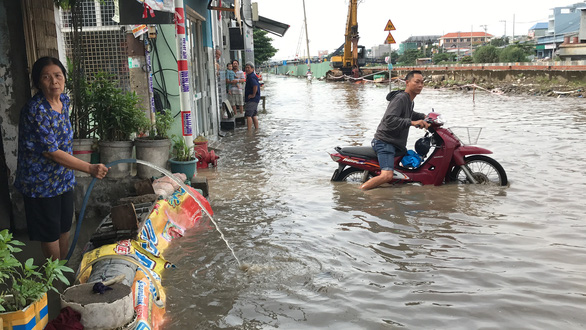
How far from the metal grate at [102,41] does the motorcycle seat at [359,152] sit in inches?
133

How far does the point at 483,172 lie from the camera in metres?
7.73

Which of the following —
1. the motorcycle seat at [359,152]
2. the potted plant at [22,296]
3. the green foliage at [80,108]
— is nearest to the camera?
the potted plant at [22,296]

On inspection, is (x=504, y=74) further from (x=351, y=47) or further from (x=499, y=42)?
(x=499, y=42)

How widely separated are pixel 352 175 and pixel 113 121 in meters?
3.74

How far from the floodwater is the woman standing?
3.62 ft

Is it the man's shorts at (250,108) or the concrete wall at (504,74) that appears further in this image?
the concrete wall at (504,74)

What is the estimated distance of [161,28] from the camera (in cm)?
→ 898

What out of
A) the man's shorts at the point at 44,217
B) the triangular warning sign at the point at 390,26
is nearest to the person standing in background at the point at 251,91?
the triangular warning sign at the point at 390,26

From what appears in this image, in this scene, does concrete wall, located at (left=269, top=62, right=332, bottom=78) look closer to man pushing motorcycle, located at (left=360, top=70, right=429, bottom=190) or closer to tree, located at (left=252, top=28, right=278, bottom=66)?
tree, located at (left=252, top=28, right=278, bottom=66)

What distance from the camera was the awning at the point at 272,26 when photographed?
70.0 feet

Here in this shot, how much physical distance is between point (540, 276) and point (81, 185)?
16.0 ft

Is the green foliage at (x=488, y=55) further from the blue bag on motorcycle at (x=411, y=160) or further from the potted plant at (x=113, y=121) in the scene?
the potted plant at (x=113, y=121)

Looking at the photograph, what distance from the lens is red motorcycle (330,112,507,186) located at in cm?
747

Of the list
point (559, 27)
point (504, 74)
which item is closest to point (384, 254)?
point (504, 74)
